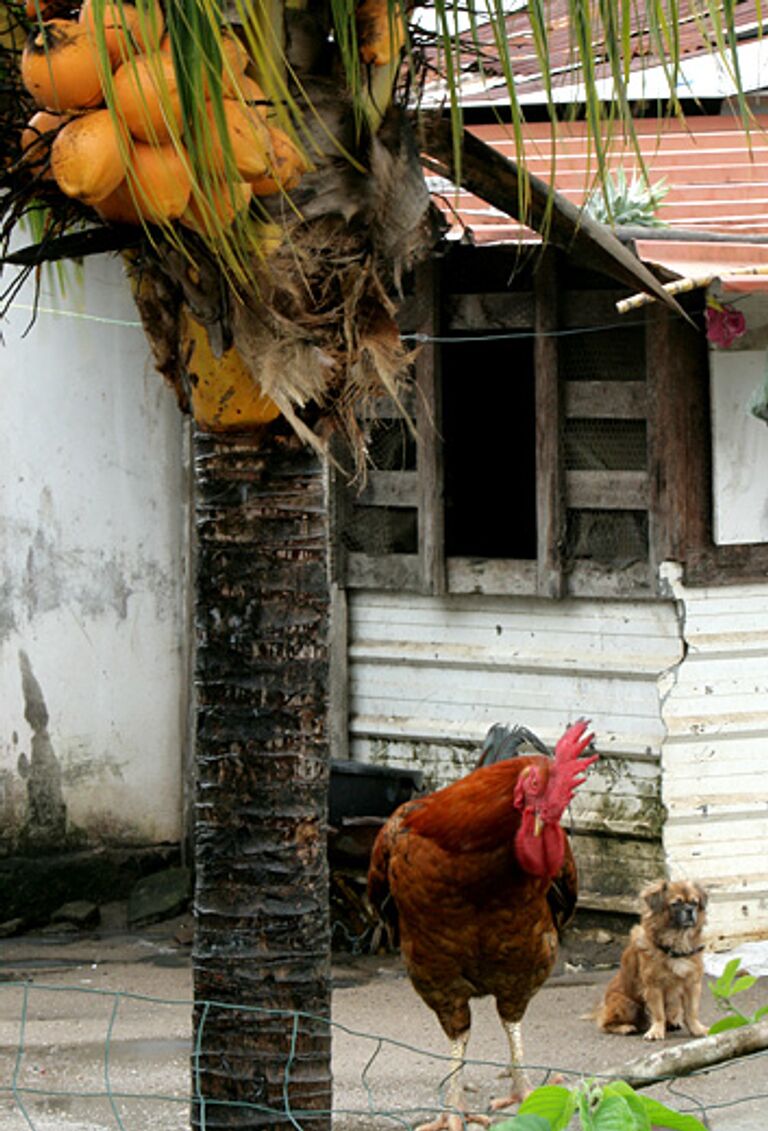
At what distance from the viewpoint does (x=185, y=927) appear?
9.26m

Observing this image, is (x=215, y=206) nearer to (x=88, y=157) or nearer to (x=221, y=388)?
(x=88, y=157)

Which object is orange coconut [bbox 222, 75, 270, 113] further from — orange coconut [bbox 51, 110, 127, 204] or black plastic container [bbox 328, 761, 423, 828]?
black plastic container [bbox 328, 761, 423, 828]

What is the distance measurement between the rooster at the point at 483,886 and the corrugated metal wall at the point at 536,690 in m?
2.07

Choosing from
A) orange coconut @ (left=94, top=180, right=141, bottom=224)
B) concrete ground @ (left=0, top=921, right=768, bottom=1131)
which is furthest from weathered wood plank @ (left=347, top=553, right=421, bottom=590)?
orange coconut @ (left=94, top=180, right=141, bottom=224)

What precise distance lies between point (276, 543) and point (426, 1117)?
10.1 feet

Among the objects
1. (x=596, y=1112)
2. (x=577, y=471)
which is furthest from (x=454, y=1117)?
(x=596, y=1112)

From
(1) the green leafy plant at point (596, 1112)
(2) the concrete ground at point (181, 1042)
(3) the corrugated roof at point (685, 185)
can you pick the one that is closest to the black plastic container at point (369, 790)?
(2) the concrete ground at point (181, 1042)

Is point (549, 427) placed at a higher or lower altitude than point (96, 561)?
higher

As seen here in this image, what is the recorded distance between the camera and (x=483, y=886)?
19.8 ft

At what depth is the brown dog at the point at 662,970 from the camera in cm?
730

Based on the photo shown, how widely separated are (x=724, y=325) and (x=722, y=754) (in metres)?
2.19

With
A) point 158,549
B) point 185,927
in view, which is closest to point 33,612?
point 158,549

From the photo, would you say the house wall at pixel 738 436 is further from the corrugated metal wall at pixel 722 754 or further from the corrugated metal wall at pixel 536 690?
the corrugated metal wall at pixel 536 690

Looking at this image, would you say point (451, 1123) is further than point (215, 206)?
Yes
